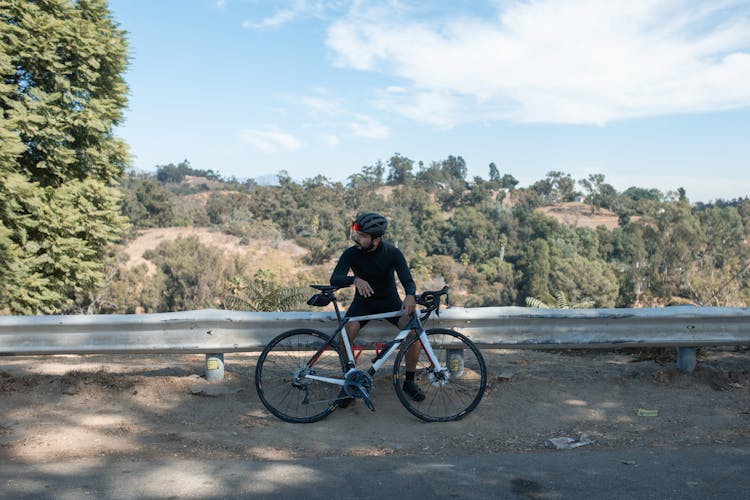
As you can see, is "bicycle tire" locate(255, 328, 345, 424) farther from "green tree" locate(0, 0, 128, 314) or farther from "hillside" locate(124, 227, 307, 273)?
"hillside" locate(124, 227, 307, 273)

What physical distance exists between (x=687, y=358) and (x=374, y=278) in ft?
10.1

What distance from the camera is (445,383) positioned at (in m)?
5.13

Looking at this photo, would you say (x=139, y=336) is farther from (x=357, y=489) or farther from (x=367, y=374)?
(x=357, y=489)

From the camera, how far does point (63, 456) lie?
14.0 ft

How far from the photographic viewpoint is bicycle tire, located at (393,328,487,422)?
502 cm

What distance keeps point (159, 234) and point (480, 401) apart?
228 ft

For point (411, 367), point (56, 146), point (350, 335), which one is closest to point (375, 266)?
point (350, 335)

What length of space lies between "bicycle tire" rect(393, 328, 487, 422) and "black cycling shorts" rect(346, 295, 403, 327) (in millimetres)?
317

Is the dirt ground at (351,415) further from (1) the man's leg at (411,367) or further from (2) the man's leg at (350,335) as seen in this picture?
(1) the man's leg at (411,367)

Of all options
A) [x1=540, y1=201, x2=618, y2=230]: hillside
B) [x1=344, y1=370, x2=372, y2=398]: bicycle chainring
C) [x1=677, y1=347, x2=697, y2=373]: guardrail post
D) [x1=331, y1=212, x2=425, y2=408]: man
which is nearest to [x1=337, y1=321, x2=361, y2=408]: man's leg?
[x1=331, y1=212, x2=425, y2=408]: man

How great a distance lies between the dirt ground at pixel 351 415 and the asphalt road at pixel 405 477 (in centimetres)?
34

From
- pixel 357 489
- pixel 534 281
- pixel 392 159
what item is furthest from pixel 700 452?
pixel 392 159

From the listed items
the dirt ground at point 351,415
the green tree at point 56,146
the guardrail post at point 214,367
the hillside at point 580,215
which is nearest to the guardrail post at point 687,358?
the dirt ground at point 351,415

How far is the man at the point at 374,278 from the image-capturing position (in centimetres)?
517
